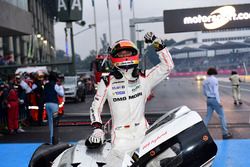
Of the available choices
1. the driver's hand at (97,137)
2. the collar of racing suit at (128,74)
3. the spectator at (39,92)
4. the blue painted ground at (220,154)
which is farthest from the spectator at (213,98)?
the driver's hand at (97,137)

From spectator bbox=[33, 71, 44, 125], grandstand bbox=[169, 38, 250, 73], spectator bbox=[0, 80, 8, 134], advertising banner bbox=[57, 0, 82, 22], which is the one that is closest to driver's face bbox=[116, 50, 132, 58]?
spectator bbox=[0, 80, 8, 134]

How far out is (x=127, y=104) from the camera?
3.85m

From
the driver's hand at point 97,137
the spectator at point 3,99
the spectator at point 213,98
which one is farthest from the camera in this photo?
the spectator at point 3,99

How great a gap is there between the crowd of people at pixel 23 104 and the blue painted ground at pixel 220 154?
8.01 feet

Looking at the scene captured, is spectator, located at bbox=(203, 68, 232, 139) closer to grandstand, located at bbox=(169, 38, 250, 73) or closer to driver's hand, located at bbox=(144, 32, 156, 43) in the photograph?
driver's hand, located at bbox=(144, 32, 156, 43)

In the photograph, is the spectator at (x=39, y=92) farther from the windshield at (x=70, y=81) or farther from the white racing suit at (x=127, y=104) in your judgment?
the windshield at (x=70, y=81)

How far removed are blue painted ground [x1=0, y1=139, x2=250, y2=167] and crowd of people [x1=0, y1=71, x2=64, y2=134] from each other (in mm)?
2441

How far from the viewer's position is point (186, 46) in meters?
76.0

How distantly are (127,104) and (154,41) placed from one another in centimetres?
73

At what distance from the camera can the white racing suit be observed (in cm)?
367

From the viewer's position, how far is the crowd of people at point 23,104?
1177cm

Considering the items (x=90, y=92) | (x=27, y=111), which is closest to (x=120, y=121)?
(x=27, y=111)

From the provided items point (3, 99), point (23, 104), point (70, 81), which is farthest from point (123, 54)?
point (70, 81)

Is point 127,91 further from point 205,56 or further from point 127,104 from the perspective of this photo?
point 205,56
